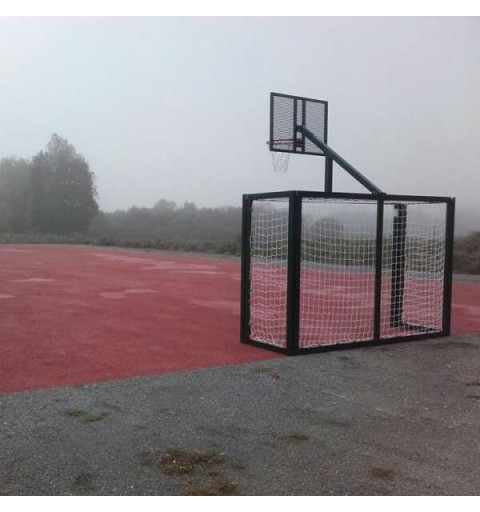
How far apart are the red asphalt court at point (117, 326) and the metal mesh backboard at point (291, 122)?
8.53ft

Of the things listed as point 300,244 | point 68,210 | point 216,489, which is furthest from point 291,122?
point 68,210

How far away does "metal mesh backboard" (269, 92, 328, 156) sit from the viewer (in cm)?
922

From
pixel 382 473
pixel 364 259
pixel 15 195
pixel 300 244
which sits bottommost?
pixel 382 473

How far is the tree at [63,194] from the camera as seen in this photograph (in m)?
55.0

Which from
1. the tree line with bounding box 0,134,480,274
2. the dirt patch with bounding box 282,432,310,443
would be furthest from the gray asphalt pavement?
the tree line with bounding box 0,134,480,274

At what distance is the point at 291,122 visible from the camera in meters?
9.31

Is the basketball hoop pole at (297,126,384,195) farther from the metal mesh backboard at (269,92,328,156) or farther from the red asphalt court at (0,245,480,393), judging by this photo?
the red asphalt court at (0,245,480,393)

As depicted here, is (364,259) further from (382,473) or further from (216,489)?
(216,489)

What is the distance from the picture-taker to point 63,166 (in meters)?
56.7

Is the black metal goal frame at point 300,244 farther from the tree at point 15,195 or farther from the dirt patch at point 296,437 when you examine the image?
the tree at point 15,195

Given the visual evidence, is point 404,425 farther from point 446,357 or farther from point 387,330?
point 387,330

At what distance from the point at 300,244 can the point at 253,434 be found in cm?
294

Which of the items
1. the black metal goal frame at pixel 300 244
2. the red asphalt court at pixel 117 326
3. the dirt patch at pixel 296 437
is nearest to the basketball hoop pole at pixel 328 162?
the black metal goal frame at pixel 300 244

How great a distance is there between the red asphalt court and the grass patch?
288cm
